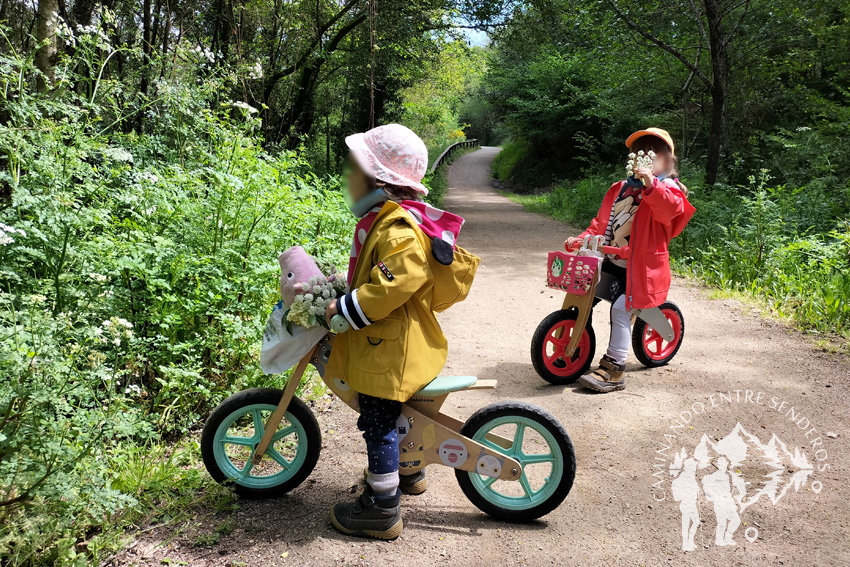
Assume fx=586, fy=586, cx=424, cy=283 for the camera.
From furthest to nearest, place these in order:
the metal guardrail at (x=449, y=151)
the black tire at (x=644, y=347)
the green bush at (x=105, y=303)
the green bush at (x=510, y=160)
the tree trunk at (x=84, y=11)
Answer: the metal guardrail at (x=449, y=151) → the green bush at (x=510, y=160) → the tree trunk at (x=84, y=11) → the black tire at (x=644, y=347) → the green bush at (x=105, y=303)

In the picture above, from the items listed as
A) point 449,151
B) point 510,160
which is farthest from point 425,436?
point 449,151

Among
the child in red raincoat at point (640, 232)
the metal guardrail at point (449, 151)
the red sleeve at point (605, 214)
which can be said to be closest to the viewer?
the child in red raincoat at point (640, 232)

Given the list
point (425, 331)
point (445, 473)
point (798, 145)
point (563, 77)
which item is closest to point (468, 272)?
point (425, 331)

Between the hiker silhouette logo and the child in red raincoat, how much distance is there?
0.67m

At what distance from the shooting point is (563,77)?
888 inches

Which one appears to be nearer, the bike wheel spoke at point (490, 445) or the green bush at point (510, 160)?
the bike wheel spoke at point (490, 445)

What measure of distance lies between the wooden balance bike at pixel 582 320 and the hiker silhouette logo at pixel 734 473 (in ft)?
2.61

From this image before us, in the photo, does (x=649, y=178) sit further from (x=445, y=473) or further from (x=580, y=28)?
(x=580, y=28)

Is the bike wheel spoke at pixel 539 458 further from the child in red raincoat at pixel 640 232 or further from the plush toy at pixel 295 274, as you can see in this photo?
the child in red raincoat at pixel 640 232

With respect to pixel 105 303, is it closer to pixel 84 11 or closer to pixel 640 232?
pixel 640 232

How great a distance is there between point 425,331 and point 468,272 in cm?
32

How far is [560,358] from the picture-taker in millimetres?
4527

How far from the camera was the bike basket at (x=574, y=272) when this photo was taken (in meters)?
4.13

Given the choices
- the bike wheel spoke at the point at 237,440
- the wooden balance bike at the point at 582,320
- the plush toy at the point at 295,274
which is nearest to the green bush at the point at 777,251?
the wooden balance bike at the point at 582,320
